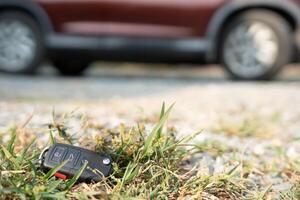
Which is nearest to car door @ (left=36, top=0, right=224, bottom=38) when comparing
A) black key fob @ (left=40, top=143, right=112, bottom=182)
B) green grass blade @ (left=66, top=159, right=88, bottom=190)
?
black key fob @ (left=40, top=143, right=112, bottom=182)

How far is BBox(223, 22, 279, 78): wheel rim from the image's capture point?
791 cm

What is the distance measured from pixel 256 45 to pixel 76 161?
5.71 m

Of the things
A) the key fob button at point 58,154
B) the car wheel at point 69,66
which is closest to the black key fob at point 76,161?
the key fob button at point 58,154

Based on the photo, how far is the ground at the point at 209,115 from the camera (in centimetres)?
304

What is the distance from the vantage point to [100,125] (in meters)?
3.42

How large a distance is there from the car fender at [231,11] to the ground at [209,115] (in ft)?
2.47

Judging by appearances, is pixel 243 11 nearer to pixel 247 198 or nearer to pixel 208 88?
pixel 208 88

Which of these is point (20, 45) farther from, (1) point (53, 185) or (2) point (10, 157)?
(1) point (53, 185)

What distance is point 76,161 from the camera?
8.26 ft

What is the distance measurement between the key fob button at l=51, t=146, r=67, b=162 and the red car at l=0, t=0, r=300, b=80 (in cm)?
558

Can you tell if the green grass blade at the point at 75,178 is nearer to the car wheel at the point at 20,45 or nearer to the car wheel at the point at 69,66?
the car wheel at the point at 20,45

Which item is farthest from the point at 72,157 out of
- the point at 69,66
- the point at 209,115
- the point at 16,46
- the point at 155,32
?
the point at 69,66

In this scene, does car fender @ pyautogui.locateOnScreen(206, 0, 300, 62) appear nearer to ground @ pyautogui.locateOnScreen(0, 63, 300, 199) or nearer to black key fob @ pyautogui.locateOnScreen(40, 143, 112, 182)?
ground @ pyautogui.locateOnScreen(0, 63, 300, 199)

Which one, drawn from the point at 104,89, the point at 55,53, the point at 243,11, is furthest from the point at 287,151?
the point at 55,53
